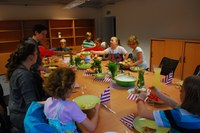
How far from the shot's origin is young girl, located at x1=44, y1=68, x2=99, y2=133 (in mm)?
1169

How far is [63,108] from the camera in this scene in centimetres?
117

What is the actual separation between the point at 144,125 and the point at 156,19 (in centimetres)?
443

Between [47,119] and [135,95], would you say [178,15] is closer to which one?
[135,95]

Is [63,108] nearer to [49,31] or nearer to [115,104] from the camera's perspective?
[115,104]

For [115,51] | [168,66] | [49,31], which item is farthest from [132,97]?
[49,31]

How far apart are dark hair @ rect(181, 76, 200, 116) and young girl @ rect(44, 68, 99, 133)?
0.59 meters

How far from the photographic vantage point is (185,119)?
0.98m

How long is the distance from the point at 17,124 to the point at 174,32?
168 inches

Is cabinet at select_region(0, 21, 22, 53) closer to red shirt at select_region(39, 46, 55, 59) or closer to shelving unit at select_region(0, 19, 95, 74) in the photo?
shelving unit at select_region(0, 19, 95, 74)

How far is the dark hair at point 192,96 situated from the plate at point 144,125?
20cm

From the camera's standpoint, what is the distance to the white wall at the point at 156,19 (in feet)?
13.6

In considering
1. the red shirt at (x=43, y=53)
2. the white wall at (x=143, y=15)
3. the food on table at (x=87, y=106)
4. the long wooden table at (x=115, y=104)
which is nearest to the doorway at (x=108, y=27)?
the white wall at (x=143, y=15)

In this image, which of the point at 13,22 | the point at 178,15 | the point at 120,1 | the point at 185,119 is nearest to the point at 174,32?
the point at 178,15

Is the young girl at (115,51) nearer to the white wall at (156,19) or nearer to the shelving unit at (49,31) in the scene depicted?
the white wall at (156,19)
